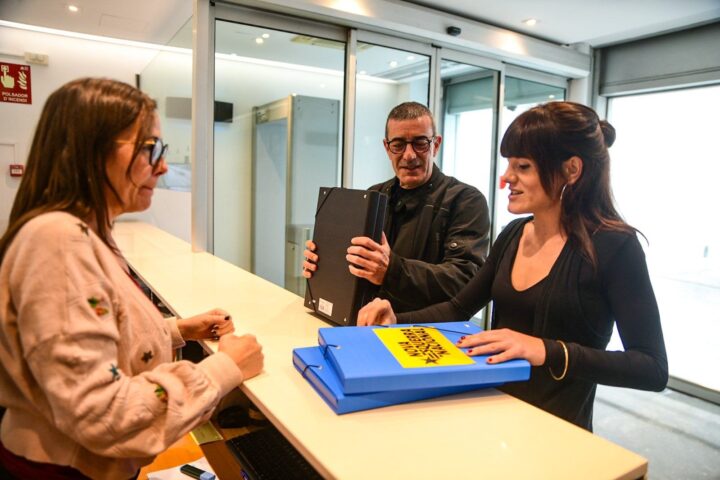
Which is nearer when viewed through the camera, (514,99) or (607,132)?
(607,132)

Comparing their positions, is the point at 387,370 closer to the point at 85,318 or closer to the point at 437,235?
the point at 85,318

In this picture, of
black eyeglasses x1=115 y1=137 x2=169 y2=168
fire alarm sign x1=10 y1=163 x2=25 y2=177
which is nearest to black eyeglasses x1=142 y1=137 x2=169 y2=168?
black eyeglasses x1=115 y1=137 x2=169 y2=168

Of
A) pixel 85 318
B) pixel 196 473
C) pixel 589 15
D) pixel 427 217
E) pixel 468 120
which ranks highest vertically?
pixel 589 15

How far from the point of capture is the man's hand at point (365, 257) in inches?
50.9

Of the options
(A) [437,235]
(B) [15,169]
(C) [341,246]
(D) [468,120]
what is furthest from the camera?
(D) [468,120]

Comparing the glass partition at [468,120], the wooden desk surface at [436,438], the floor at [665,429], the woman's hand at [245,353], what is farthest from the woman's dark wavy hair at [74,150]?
the glass partition at [468,120]

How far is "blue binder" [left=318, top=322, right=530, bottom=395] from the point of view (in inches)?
33.7

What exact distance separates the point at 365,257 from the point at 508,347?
456 mm

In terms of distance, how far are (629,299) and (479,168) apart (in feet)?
10.9

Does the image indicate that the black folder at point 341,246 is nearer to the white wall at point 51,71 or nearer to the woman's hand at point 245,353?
the woman's hand at point 245,353

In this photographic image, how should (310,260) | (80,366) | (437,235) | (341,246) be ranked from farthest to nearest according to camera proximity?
(437,235), (310,260), (341,246), (80,366)

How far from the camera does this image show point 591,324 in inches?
44.4

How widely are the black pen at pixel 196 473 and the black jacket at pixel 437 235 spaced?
694 mm

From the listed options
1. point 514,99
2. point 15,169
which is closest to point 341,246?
point 514,99
